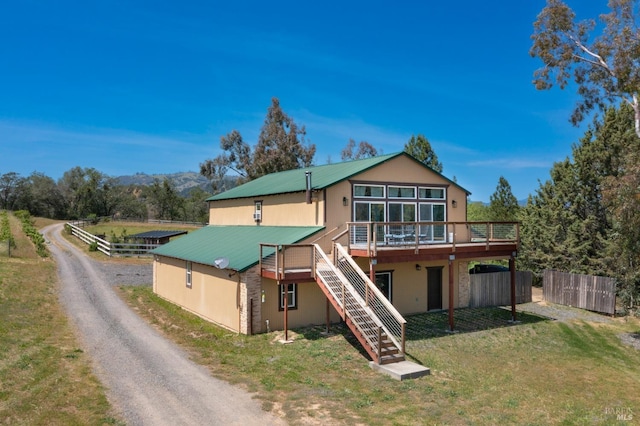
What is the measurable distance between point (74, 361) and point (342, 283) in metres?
8.08

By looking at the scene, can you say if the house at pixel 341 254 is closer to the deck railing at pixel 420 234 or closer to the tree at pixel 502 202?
the deck railing at pixel 420 234

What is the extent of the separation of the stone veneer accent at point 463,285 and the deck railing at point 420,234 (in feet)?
5.41

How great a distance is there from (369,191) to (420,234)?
2.86 m

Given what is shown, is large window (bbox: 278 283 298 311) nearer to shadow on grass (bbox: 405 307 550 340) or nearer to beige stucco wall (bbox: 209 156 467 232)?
beige stucco wall (bbox: 209 156 467 232)

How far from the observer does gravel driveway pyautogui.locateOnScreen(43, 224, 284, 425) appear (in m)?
9.24

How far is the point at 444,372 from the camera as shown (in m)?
12.6

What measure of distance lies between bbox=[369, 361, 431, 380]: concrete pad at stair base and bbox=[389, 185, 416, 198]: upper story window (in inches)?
349

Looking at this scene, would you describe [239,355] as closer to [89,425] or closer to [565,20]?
[89,425]

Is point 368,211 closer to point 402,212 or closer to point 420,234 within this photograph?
point 402,212

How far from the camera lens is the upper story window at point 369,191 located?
19.1 metres

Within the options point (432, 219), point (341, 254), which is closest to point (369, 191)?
point (432, 219)

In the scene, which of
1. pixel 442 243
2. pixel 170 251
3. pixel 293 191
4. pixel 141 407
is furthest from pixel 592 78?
pixel 141 407

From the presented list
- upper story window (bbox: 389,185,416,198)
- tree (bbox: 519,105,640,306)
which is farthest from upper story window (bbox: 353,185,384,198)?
tree (bbox: 519,105,640,306)

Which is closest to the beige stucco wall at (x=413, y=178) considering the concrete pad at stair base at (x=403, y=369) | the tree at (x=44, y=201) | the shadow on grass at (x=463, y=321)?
the shadow on grass at (x=463, y=321)
